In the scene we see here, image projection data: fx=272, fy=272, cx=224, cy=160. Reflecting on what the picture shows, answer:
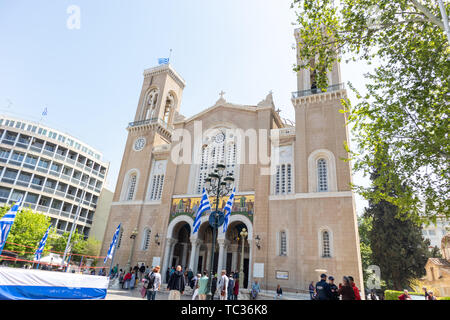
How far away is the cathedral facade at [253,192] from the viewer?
19859mm

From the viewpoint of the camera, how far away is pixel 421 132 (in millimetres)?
12242

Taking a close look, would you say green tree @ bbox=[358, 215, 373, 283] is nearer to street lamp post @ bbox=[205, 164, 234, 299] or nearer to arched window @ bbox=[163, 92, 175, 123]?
street lamp post @ bbox=[205, 164, 234, 299]

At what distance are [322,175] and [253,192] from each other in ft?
19.2

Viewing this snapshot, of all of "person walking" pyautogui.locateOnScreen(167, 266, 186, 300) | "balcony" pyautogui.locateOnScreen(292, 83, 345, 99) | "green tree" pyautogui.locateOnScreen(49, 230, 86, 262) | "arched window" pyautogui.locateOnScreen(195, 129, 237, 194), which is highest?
"balcony" pyautogui.locateOnScreen(292, 83, 345, 99)

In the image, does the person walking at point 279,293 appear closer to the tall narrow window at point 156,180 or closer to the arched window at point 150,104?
the tall narrow window at point 156,180

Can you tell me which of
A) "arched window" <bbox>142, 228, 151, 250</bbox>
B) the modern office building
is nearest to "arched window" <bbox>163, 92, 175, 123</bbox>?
the modern office building

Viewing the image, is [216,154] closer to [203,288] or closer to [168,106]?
[168,106]

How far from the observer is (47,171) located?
4062 centimetres

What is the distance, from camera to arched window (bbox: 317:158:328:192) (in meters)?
21.8

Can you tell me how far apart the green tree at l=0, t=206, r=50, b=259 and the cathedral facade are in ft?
30.4

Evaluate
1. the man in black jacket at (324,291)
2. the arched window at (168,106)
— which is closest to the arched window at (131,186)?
the arched window at (168,106)

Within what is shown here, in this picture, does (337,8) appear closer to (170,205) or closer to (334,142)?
(334,142)
